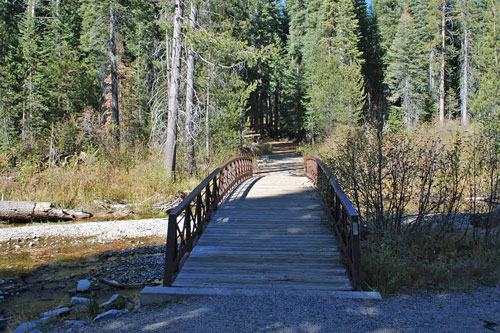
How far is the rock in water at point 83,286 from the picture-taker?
6.45 meters

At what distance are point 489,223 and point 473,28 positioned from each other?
126ft

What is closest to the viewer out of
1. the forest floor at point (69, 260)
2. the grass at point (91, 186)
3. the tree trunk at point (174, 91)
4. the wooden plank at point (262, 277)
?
the wooden plank at point (262, 277)

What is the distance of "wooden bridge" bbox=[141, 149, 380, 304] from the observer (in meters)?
4.94

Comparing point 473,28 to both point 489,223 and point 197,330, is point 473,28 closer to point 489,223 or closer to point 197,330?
point 489,223

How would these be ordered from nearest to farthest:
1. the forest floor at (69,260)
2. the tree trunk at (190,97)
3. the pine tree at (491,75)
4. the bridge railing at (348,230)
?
1. the bridge railing at (348,230)
2. the forest floor at (69,260)
3. the tree trunk at (190,97)
4. the pine tree at (491,75)

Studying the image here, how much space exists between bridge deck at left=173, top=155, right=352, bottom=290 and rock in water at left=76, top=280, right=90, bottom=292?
2.00 metres

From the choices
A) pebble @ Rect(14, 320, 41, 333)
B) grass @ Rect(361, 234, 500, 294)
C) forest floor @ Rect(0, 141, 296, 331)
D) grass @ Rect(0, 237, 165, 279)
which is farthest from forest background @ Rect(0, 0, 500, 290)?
pebble @ Rect(14, 320, 41, 333)

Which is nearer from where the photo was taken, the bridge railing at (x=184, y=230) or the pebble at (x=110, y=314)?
the pebble at (x=110, y=314)

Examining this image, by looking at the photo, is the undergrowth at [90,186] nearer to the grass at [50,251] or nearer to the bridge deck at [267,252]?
the grass at [50,251]

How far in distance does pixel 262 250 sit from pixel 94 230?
580cm

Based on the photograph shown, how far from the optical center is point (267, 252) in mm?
6234

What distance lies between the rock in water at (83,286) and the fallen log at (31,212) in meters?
5.43

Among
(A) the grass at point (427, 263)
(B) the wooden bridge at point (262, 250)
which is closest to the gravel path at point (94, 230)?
(B) the wooden bridge at point (262, 250)

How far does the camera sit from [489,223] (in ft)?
22.9
